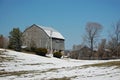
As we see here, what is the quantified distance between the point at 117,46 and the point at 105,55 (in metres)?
7.17

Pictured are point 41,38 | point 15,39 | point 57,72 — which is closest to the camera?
point 57,72

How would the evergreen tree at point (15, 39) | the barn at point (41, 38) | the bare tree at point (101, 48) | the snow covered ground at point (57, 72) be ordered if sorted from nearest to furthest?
the snow covered ground at point (57, 72) → the evergreen tree at point (15, 39) → the barn at point (41, 38) → the bare tree at point (101, 48)

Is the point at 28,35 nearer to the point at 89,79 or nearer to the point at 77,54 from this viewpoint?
the point at 77,54

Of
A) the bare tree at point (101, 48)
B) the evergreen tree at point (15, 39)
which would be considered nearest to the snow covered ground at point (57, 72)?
the evergreen tree at point (15, 39)

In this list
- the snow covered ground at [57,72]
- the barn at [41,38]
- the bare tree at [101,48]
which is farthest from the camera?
the bare tree at [101,48]

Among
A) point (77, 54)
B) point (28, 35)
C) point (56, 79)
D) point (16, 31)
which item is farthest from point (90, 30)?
point (56, 79)

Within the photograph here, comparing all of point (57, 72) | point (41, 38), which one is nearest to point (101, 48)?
point (41, 38)

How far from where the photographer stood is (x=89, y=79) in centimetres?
1883

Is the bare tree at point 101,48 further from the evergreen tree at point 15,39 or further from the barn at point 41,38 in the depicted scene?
the evergreen tree at point 15,39

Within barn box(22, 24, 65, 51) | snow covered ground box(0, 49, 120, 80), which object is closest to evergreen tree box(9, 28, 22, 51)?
barn box(22, 24, 65, 51)

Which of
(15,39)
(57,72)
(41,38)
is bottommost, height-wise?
(57,72)

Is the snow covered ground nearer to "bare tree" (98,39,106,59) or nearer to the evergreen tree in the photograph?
the evergreen tree

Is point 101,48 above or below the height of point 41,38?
below

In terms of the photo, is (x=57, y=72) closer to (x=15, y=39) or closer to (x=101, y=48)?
(x=15, y=39)
